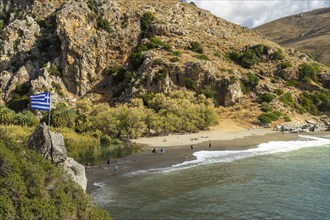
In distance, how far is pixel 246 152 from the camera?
5150cm

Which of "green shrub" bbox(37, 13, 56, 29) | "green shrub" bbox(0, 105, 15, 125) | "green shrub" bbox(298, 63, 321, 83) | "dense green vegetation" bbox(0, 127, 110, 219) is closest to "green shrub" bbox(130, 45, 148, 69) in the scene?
"green shrub" bbox(37, 13, 56, 29)

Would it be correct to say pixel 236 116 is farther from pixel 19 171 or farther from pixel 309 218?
pixel 19 171

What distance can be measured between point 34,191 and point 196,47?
97172 millimetres

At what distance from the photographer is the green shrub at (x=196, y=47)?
4136 inches

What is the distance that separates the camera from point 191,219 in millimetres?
25016

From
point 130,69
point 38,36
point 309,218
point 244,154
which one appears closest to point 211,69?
point 130,69

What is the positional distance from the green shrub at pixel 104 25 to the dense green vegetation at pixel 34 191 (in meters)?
93.7

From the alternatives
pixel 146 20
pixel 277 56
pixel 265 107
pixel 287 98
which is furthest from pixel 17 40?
pixel 287 98

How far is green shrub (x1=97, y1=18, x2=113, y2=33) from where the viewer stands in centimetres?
10481

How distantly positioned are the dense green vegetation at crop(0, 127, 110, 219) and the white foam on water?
24155 millimetres

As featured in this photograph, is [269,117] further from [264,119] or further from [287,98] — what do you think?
[287,98]

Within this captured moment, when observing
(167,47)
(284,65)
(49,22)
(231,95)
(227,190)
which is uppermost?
(49,22)

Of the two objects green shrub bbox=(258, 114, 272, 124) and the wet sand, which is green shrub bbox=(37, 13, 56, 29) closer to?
the wet sand

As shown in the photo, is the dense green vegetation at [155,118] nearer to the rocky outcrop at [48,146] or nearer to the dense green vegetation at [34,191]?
the rocky outcrop at [48,146]
